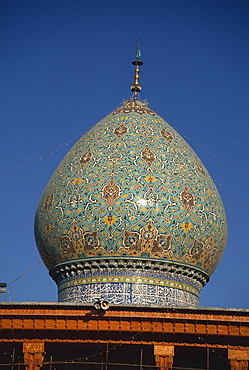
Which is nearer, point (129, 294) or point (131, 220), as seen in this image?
point (129, 294)

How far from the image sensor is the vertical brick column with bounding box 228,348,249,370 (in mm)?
14281

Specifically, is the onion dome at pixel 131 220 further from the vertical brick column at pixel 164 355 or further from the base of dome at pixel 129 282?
the vertical brick column at pixel 164 355

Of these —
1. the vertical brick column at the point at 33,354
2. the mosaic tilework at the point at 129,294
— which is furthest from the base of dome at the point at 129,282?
the vertical brick column at the point at 33,354

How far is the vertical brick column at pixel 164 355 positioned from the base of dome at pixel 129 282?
1.39 meters

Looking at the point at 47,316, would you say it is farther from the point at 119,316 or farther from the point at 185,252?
the point at 185,252

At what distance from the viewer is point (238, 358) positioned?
14.3m

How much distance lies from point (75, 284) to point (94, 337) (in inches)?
76.1

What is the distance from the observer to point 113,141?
17188 mm

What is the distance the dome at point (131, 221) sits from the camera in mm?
16062

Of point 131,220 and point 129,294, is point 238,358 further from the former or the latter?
point 131,220

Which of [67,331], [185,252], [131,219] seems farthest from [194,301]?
[67,331]

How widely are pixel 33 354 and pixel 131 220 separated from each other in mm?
3032

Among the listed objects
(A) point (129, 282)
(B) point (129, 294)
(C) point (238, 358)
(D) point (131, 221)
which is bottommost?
(C) point (238, 358)

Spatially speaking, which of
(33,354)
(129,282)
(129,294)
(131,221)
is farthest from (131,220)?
(33,354)
